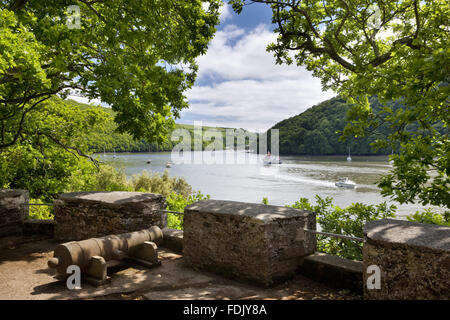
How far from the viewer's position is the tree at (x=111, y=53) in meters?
5.79

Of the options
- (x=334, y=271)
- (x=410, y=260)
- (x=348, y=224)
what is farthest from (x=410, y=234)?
(x=348, y=224)

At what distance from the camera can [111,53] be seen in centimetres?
796

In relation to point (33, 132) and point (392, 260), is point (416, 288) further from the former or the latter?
point (33, 132)

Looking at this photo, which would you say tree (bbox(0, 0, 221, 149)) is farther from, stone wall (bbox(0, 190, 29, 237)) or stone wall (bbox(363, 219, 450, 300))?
stone wall (bbox(363, 219, 450, 300))

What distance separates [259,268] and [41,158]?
37.3 feet

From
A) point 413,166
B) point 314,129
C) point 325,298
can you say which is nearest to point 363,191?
point 314,129

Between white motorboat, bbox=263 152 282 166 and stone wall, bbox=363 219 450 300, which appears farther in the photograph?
white motorboat, bbox=263 152 282 166

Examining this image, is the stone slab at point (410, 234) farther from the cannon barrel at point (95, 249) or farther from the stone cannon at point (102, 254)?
the cannon barrel at point (95, 249)

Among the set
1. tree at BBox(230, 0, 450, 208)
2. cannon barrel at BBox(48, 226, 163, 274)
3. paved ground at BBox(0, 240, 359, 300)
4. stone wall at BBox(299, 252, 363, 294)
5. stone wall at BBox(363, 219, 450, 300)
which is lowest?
paved ground at BBox(0, 240, 359, 300)

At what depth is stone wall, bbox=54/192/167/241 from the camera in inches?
214

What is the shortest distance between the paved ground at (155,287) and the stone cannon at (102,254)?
0.54 feet

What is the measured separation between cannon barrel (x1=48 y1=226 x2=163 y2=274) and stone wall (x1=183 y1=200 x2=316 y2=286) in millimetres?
852

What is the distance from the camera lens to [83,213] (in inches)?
229

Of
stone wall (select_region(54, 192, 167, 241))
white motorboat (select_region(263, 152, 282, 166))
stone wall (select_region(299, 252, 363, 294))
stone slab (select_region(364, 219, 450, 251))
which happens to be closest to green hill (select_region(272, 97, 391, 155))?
white motorboat (select_region(263, 152, 282, 166))
